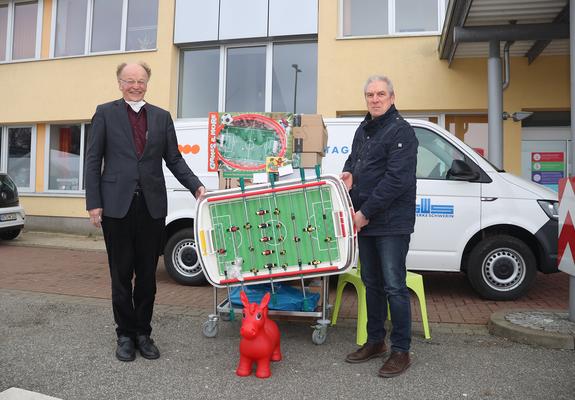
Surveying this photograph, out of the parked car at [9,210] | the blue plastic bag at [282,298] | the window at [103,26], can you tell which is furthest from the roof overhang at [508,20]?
the parked car at [9,210]

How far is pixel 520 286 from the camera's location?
5.61 metres

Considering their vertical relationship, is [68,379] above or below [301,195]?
below

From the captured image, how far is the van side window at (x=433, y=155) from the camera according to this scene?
579 centimetres

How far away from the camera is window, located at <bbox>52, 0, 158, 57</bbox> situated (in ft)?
39.9

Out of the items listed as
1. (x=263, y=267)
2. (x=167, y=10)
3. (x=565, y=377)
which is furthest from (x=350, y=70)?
(x=565, y=377)

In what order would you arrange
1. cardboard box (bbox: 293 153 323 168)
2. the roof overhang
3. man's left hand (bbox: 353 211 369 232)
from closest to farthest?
man's left hand (bbox: 353 211 369 232) → cardboard box (bbox: 293 153 323 168) → the roof overhang

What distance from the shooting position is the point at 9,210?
10.7 m

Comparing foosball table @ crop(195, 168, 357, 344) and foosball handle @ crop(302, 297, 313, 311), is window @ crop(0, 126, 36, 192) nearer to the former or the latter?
foosball table @ crop(195, 168, 357, 344)

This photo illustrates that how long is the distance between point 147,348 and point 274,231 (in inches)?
50.8

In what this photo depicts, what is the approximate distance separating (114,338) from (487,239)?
13.3 feet

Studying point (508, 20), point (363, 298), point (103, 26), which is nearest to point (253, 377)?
point (363, 298)

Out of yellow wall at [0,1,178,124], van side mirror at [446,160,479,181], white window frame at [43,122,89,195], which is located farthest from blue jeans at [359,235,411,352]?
white window frame at [43,122,89,195]

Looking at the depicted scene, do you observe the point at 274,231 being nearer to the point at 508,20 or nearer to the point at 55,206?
the point at 508,20

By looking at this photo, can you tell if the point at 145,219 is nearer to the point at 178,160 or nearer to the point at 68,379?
the point at 178,160
